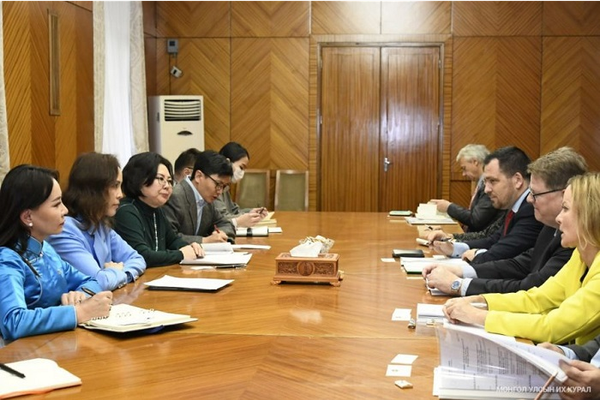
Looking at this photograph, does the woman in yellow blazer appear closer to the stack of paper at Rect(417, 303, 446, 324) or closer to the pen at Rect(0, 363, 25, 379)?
the stack of paper at Rect(417, 303, 446, 324)

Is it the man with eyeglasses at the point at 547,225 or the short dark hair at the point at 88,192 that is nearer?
the man with eyeglasses at the point at 547,225

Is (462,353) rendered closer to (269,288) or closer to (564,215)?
(564,215)

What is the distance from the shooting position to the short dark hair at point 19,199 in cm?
292

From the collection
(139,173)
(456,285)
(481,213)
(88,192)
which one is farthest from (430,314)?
(481,213)

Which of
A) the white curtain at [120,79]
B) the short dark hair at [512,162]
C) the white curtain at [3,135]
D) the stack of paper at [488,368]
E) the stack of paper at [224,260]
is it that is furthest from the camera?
the white curtain at [120,79]

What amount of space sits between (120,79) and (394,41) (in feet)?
10.8

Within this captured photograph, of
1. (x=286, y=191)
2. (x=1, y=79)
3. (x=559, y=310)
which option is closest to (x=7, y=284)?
(x=559, y=310)

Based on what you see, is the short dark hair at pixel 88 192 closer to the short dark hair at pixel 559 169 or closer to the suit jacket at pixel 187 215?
the suit jacket at pixel 187 215

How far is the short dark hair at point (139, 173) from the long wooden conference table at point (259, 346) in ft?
2.11

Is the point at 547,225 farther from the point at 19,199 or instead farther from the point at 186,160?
the point at 186,160

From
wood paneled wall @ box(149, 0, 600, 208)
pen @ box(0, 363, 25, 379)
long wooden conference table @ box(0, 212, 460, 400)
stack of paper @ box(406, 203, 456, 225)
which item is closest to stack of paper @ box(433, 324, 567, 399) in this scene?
long wooden conference table @ box(0, 212, 460, 400)

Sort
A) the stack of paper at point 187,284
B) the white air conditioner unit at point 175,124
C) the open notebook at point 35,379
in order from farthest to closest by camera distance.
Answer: the white air conditioner unit at point 175,124, the stack of paper at point 187,284, the open notebook at point 35,379

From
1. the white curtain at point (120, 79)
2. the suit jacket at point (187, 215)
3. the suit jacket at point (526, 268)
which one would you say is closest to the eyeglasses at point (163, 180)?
the suit jacket at point (187, 215)

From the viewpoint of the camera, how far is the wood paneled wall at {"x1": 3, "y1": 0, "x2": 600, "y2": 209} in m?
9.73
